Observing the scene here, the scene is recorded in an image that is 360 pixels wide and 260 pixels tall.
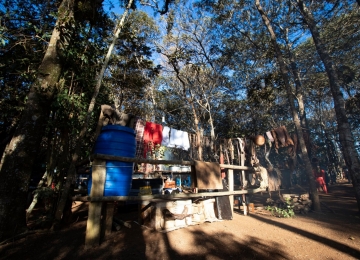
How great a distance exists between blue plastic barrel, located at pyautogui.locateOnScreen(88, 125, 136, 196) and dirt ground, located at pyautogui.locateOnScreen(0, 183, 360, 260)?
0.99 meters

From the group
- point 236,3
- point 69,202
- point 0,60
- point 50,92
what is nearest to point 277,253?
point 69,202

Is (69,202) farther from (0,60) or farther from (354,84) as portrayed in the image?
(354,84)

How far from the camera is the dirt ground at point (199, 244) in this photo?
316cm

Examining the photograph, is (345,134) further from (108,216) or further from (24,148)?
(24,148)

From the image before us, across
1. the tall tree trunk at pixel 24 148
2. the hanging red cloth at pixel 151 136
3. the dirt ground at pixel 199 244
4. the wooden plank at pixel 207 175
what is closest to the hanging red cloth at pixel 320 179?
the dirt ground at pixel 199 244

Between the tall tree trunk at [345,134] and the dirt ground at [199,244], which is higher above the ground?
the tall tree trunk at [345,134]

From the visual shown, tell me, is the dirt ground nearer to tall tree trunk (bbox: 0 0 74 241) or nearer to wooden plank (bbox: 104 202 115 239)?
wooden plank (bbox: 104 202 115 239)

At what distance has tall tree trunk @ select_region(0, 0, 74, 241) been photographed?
3.67m

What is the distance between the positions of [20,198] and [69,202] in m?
1.07

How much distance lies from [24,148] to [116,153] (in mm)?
2206

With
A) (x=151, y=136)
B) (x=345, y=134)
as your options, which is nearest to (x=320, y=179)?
(x=345, y=134)

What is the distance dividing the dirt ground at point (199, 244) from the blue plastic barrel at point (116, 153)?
99 cm

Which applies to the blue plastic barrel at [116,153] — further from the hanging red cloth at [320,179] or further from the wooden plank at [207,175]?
the hanging red cloth at [320,179]

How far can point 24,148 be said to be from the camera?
13.3ft
